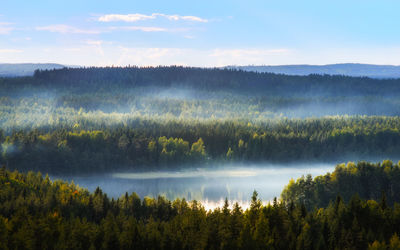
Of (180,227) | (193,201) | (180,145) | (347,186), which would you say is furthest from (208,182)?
(180,227)

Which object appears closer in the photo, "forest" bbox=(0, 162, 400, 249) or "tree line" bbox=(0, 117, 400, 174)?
"forest" bbox=(0, 162, 400, 249)

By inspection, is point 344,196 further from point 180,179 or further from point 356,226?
point 180,179

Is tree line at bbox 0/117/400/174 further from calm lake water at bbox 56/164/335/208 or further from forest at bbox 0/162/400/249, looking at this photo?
forest at bbox 0/162/400/249

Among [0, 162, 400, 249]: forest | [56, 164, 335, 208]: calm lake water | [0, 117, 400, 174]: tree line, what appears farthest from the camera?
[0, 117, 400, 174]: tree line

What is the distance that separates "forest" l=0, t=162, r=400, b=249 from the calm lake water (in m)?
36.2

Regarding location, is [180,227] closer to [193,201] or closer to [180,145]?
[193,201]

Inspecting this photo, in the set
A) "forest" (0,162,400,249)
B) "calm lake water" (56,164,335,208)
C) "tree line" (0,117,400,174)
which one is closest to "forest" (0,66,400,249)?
"forest" (0,162,400,249)

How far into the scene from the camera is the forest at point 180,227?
59.8m

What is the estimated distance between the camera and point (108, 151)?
158 metres

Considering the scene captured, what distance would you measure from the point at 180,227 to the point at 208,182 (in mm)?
81974

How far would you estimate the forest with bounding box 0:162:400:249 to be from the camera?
59.8 meters

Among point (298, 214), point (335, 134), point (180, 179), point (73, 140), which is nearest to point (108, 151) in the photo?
point (73, 140)

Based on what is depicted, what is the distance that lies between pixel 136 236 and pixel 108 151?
100m

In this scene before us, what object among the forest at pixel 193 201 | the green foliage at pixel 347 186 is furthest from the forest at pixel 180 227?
the green foliage at pixel 347 186
